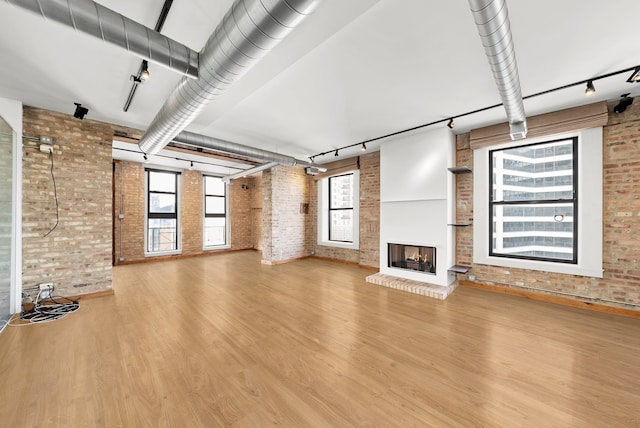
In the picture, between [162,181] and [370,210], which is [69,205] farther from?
[370,210]

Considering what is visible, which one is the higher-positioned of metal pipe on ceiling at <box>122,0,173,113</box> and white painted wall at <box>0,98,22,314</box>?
metal pipe on ceiling at <box>122,0,173,113</box>

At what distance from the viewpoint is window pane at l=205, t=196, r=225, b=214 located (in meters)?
9.23

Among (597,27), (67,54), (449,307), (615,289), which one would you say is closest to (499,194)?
(615,289)

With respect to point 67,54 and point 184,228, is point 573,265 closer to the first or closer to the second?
point 67,54

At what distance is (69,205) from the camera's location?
395 centimetres

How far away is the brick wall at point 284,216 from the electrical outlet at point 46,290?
437 cm

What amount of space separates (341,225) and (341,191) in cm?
111

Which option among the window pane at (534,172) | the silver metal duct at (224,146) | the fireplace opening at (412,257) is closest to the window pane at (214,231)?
the silver metal duct at (224,146)

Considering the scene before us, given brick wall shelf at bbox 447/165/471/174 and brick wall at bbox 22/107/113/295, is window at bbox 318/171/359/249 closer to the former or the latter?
brick wall shelf at bbox 447/165/471/174

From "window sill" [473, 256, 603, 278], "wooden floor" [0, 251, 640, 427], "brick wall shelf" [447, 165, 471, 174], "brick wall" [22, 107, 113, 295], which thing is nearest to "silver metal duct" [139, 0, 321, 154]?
"wooden floor" [0, 251, 640, 427]

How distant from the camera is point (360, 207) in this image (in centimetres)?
678

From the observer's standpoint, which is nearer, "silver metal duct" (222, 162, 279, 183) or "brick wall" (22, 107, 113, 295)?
"brick wall" (22, 107, 113, 295)

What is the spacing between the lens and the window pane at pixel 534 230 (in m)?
4.00

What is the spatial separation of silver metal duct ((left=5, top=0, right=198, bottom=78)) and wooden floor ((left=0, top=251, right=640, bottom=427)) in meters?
2.68
